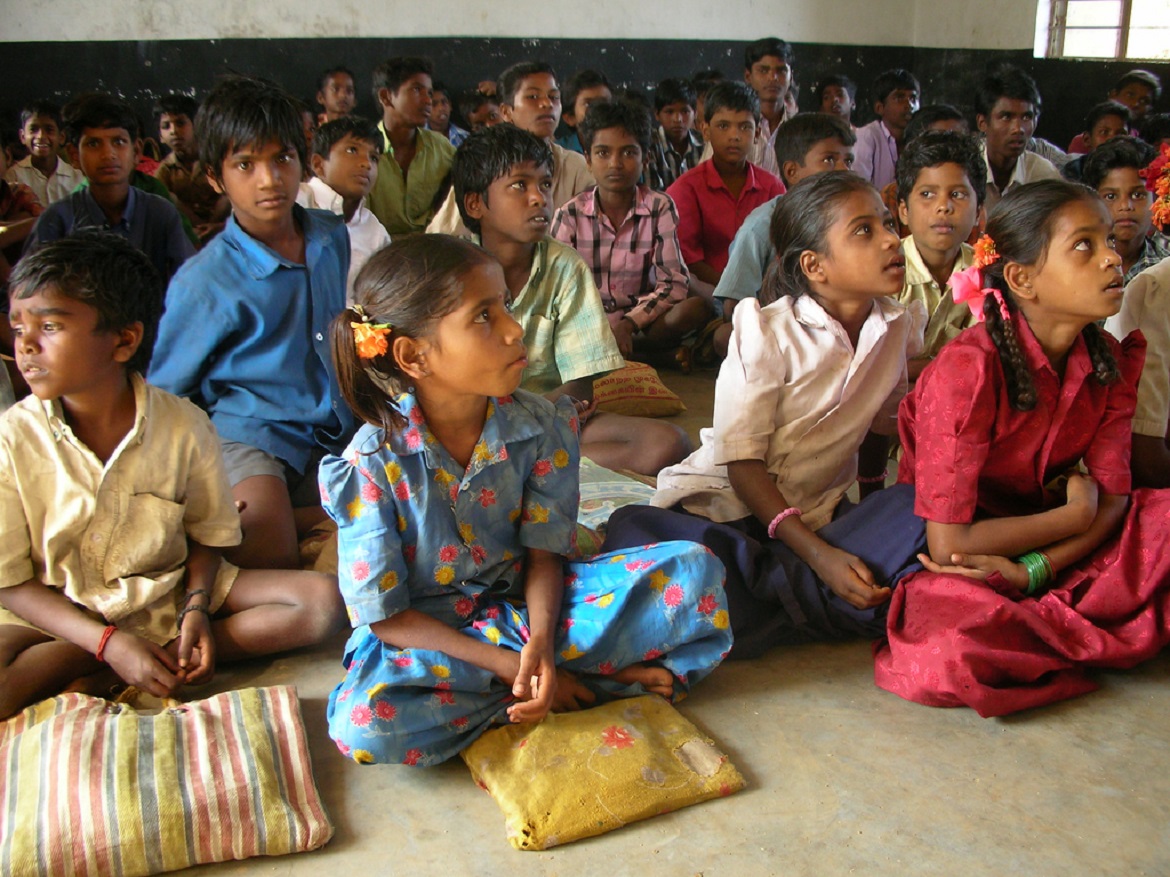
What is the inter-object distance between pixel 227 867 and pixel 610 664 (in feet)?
2.07

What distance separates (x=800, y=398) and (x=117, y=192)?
7.02 feet

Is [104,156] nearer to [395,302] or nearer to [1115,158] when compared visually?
[395,302]

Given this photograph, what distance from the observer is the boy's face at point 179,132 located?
5023mm

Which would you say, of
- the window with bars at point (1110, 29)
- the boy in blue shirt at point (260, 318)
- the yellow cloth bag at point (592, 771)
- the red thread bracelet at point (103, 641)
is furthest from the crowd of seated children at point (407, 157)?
the window with bars at point (1110, 29)

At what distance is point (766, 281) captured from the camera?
222cm

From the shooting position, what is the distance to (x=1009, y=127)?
14.1 feet

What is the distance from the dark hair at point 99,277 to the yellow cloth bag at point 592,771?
2.98 ft

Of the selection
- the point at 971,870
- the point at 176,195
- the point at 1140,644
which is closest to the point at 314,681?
the point at 971,870

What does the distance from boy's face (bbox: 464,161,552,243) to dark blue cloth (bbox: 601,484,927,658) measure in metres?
0.89

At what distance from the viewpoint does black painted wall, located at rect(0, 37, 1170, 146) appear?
5973 millimetres

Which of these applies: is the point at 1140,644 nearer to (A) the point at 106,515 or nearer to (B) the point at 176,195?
(A) the point at 106,515

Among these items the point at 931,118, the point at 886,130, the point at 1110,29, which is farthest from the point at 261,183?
the point at 1110,29

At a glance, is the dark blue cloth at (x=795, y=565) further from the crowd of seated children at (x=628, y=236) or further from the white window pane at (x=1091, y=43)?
the white window pane at (x=1091, y=43)

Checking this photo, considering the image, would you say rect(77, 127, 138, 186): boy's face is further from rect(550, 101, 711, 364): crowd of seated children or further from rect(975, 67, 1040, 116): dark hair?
rect(975, 67, 1040, 116): dark hair
